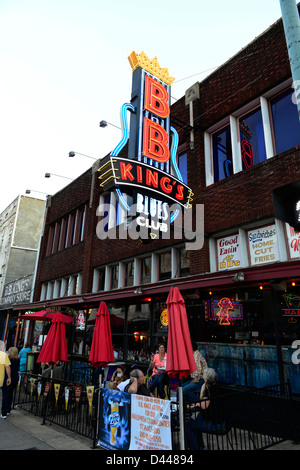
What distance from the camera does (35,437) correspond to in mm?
6805

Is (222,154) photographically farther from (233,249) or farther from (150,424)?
(150,424)

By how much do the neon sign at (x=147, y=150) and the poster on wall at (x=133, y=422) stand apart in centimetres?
458

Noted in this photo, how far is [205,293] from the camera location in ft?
29.1

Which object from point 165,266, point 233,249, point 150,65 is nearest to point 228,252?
point 233,249

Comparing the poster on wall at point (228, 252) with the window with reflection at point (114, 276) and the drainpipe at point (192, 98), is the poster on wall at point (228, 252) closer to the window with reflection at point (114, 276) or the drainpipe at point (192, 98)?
the drainpipe at point (192, 98)

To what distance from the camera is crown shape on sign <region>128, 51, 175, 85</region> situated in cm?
1117

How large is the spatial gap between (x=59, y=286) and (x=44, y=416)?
11.6 m

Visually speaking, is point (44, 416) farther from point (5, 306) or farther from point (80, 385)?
point (5, 306)

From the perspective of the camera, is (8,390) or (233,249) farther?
(233,249)

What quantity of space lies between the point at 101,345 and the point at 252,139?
25.4 feet

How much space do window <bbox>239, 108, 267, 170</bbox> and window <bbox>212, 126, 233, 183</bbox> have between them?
0.58 m

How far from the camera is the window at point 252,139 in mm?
9773

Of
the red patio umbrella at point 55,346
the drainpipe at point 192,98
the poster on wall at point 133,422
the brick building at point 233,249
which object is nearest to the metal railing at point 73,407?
the poster on wall at point 133,422
